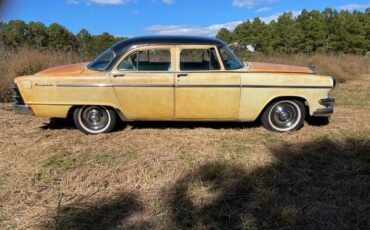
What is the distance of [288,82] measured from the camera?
18.8ft

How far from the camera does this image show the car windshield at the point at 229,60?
229 inches

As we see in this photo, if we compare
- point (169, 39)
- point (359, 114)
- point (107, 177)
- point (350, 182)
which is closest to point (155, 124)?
point (169, 39)

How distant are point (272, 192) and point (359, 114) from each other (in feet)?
14.9

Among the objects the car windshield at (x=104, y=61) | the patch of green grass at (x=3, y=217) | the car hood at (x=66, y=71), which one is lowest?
the patch of green grass at (x=3, y=217)

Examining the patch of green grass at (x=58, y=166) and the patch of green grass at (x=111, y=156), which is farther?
the patch of green grass at (x=111, y=156)

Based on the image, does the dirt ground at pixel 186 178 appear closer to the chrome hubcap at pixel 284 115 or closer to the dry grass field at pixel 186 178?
the dry grass field at pixel 186 178

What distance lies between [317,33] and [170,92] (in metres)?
30.1

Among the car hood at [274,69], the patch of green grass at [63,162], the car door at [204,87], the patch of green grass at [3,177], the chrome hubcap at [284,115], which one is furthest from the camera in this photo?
the chrome hubcap at [284,115]

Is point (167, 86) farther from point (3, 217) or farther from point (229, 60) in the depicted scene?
point (3, 217)

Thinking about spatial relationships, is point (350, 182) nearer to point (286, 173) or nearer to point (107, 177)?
point (286, 173)

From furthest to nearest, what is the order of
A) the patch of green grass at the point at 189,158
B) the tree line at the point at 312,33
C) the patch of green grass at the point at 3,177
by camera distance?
1. the tree line at the point at 312,33
2. the patch of green grass at the point at 189,158
3. the patch of green grass at the point at 3,177

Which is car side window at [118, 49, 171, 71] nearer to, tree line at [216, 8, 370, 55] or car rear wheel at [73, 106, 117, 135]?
car rear wheel at [73, 106, 117, 135]

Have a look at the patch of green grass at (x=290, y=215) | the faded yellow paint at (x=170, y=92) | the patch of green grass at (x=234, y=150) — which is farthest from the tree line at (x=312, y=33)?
the patch of green grass at (x=290, y=215)

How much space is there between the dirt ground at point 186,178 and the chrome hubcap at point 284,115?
0.82 feet
